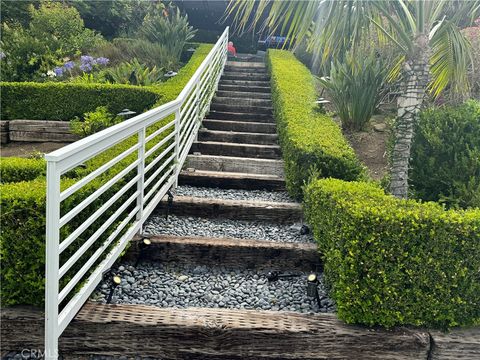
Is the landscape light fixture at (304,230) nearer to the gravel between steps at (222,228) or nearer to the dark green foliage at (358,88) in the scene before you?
the gravel between steps at (222,228)

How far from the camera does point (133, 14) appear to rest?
13.7 m

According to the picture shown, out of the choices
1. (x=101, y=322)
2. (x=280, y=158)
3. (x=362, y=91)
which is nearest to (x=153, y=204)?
(x=101, y=322)

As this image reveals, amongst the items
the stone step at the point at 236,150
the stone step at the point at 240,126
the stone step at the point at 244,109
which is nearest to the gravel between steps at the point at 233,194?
the stone step at the point at 236,150

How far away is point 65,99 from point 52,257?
18.5ft

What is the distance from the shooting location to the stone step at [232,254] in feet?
10.7

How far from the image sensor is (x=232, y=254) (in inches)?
129

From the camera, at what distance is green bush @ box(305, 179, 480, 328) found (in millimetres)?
2342

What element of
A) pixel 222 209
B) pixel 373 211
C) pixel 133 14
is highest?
pixel 133 14

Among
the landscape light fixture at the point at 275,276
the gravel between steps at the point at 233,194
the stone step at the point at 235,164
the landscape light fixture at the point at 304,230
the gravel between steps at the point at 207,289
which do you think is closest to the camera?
the gravel between steps at the point at 207,289

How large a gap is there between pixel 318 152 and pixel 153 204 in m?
1.73

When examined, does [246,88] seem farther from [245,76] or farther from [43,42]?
[43,42]

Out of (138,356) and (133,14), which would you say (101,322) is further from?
(133,14)

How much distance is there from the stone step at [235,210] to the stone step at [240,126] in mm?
2902

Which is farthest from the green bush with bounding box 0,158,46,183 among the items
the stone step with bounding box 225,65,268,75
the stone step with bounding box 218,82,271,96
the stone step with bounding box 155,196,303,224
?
the stone step with bounding box 225,65,268,75
